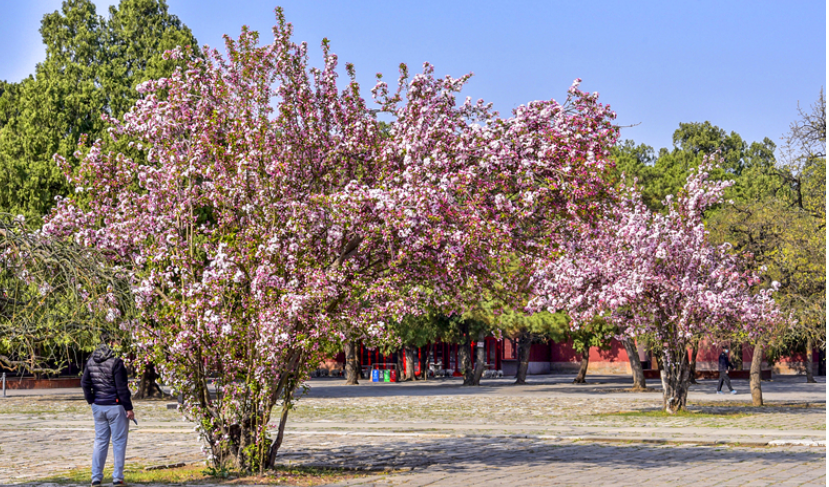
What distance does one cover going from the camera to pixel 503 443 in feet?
52.3

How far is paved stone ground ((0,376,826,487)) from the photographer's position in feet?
37.7

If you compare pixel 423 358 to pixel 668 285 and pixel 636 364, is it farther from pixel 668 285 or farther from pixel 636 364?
pixel 668 285

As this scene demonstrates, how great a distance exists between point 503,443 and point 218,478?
621cm

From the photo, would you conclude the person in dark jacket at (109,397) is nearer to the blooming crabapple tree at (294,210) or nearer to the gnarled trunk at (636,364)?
the blooming crabapple tree at (294,210)

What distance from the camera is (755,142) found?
90188mm

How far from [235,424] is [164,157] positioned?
3.49 meters

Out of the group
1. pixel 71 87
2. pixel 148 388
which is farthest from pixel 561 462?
pixel 71 87

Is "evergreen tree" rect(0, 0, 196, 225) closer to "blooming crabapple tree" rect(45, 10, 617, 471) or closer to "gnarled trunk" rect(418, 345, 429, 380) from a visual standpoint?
"blooming crabapple tree" rect(45, 10, 617, 471)

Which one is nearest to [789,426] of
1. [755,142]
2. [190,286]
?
[190,286]

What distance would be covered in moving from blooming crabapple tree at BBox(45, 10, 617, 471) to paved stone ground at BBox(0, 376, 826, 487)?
2.08 metres

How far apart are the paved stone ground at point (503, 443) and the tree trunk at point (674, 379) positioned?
756mm

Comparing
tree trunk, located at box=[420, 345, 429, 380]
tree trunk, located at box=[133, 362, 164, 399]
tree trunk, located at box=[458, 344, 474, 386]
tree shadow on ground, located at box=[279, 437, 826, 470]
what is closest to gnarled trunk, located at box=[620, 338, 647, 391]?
tree trunk, located at box=[458, 344, 474, 386]

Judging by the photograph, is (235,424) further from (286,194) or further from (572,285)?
(572,285)

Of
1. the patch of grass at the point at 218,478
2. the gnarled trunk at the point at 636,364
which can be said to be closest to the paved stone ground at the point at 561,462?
the patch of grass at the point at 218,478
